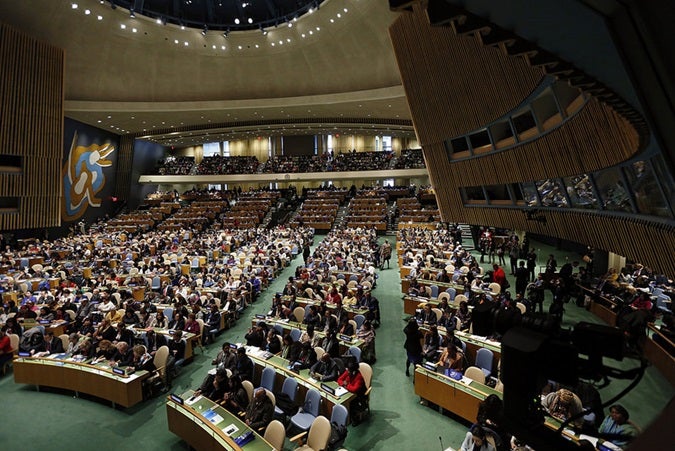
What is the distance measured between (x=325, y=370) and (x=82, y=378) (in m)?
4.78

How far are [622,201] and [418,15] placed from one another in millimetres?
8166

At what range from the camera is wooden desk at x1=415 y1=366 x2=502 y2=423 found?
19.9 feet

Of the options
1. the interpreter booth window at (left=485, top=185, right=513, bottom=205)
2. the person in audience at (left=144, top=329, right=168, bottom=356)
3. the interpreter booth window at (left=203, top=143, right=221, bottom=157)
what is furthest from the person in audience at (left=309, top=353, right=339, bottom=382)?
the interpreter booth window at (left=203, top=143, right=221, bottom=157)

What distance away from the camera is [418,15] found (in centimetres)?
1180

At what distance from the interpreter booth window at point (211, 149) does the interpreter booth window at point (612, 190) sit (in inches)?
1741

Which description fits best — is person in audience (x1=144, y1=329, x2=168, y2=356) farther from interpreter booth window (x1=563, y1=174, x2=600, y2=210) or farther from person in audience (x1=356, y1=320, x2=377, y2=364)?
interpreter booth window (x1=563, y1=174, x2=600, y2=210)

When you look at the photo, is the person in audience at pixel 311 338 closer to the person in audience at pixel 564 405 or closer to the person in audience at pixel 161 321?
the person in audience at pixel 161 321

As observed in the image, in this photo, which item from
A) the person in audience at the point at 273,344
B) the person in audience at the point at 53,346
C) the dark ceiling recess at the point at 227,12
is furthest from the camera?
the dark ceiling recess at the point at 227,12

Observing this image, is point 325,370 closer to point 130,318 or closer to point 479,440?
point 479,440

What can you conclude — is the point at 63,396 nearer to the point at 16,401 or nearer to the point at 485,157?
the point at 16,401

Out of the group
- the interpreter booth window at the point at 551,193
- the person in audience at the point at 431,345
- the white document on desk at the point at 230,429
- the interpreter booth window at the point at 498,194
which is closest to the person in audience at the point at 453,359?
the person in audience at the point at 431,345

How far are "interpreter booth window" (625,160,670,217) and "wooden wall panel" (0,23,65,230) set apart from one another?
21.9 meters

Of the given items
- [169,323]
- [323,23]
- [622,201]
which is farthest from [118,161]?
[622,201]

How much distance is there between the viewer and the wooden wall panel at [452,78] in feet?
31.4
